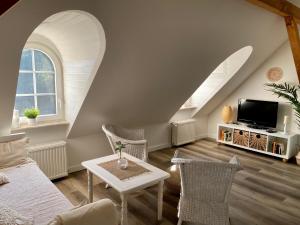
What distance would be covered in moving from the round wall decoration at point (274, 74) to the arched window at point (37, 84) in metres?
4.29

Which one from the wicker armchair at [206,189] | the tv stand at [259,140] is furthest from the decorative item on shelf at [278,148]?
the wicker armchair at [206,189]

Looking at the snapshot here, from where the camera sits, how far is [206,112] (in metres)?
6.07

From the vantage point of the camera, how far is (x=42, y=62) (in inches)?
143

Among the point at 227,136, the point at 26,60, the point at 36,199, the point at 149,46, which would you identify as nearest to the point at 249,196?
the point at 227,136

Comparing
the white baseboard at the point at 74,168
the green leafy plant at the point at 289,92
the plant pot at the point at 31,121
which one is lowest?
the white baseboard at the point at 74,168

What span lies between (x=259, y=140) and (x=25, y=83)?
448 centimetres

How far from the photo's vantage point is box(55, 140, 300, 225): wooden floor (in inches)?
108

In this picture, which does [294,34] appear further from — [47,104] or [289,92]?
[47,104]

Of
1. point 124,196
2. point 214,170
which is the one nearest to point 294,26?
point 214,170

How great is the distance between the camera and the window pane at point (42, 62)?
3580 millimetres

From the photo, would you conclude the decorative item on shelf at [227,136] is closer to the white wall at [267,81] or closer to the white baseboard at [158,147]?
the white wall at [267,81]

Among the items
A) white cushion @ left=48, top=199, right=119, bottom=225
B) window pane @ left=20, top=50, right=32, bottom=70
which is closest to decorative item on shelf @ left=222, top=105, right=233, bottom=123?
window pane @ left=20, top=50, right=32, bottom=70

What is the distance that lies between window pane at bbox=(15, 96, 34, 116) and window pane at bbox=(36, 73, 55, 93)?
7.0 inches

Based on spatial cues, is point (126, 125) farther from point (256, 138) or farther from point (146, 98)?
point (256, 138)
